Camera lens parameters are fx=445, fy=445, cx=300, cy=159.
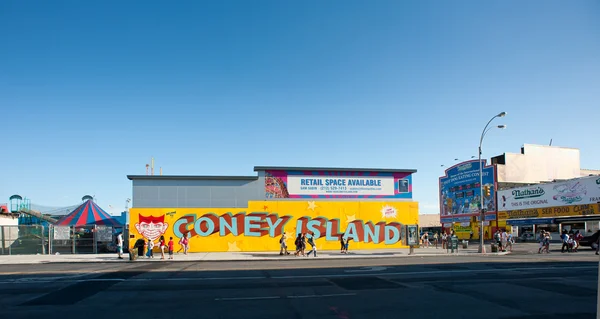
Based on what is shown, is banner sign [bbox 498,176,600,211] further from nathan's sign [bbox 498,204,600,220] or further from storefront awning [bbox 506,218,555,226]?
storefront awning [bbox 506,218,555,226]

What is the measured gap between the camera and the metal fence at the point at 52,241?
3194cm

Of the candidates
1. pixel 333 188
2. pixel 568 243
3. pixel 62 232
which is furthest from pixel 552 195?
pixel 62 232

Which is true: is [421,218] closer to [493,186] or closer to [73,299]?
[493,186]

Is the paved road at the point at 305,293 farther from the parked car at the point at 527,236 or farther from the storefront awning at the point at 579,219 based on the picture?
the parked car at the point at 527,236

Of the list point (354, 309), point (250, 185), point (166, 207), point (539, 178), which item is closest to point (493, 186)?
point (539, 178)

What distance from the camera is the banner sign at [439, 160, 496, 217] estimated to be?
206 ft

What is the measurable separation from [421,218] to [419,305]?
9293 centimetres

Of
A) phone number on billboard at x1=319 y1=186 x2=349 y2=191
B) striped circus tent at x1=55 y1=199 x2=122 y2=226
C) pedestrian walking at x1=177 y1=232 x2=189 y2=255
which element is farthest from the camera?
striped circus tent at x1=55 y1=199 x2=122 y2=226

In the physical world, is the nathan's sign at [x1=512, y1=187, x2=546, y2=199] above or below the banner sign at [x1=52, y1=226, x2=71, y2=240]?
above

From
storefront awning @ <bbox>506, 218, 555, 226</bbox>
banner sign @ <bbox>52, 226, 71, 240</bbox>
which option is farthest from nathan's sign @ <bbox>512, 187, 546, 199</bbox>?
banner sign @ <bbox>52, 226, 71, 240</bbox>

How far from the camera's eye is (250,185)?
34.1m

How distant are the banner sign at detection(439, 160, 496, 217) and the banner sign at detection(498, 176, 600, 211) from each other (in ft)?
8.36

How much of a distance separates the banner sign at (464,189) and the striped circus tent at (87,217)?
4690 cm

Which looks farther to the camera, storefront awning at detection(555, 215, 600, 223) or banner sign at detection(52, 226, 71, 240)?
storefront awning at detection(555, 215, 600, 223)
